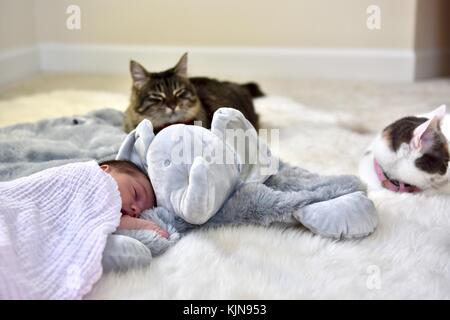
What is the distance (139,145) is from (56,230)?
0.28 m

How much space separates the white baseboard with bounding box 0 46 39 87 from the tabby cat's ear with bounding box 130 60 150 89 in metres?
1.26

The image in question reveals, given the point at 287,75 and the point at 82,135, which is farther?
the point at 287,75

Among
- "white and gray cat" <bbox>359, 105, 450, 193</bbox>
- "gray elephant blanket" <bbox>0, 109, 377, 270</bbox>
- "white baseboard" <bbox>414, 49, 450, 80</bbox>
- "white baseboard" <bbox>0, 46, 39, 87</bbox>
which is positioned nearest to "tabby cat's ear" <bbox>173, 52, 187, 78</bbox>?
"gray elephant blanket" <bbox>0, 109, 377, 270</bbox>

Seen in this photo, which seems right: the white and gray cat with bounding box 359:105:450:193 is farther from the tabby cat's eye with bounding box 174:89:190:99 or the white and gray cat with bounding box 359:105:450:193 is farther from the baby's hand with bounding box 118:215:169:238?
the tabby cat's eye with bounding box 174:89:190:99

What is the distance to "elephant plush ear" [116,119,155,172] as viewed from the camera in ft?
3.54

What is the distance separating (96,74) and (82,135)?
1619 mm

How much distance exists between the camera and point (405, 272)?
87 cm

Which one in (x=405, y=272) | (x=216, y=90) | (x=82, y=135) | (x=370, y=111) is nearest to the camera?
(x=405, y=272)

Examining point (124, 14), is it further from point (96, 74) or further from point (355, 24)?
point (355, 24)

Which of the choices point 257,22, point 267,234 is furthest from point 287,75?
point 267,234

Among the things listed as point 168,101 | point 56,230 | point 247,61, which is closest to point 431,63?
point 247,61

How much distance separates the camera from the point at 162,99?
1.72 metres

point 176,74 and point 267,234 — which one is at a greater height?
point 176,74

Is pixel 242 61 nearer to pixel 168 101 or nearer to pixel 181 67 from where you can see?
pixel 181 67
